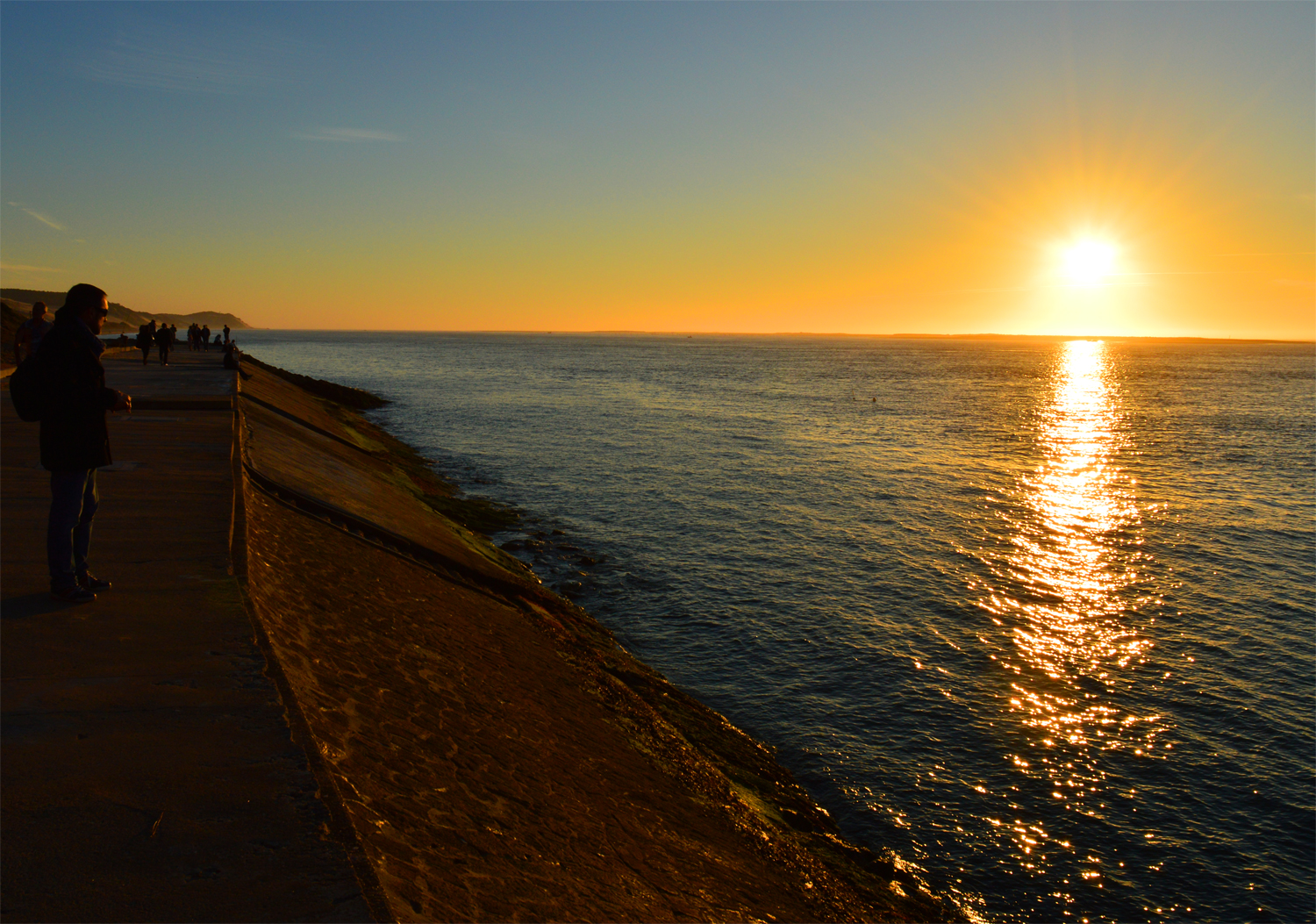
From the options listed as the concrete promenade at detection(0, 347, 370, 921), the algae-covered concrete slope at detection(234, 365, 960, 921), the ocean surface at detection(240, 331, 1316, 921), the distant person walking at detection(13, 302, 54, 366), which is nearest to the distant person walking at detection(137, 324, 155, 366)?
the ocean surface at detection(240, 331, 1316, 921)

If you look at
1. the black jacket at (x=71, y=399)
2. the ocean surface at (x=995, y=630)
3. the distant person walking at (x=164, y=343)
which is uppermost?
the distant person walking at (x=164, y=343)

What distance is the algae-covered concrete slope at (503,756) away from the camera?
549cm

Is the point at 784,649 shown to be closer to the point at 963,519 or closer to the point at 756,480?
the point at 963,519

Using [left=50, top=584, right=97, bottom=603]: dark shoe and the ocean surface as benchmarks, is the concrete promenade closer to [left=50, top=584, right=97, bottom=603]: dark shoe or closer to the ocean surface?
[left=50, top=584, right=97, bottom=603]: dark shoe

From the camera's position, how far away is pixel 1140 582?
68.4ft

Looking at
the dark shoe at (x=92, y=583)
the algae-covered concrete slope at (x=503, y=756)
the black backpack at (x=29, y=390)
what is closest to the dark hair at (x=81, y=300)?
the black backpack at (x=29, y=390)

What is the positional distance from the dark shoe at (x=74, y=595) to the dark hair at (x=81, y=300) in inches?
98.8

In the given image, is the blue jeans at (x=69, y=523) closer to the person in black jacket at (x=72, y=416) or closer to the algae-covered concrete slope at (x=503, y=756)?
the person in black jacket at (x=72, y=416)

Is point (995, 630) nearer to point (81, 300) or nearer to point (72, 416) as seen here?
point (72, 416)

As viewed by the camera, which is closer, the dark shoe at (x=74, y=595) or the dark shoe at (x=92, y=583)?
the dark shoe at (x=74, y=595)

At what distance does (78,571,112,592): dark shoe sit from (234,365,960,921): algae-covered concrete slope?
4.02ft

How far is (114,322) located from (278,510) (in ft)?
545

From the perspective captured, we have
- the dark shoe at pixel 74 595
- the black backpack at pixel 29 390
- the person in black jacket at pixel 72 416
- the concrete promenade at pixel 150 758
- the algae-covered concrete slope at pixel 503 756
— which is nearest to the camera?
the concrete promenade at pixel 150 758

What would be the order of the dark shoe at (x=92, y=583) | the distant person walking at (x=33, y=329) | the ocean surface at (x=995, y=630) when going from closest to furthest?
the dark shoe at (x=92, y=583)
the ocean surface at (x=995, y=630)
the distant person walking at (x=33, y=329)
